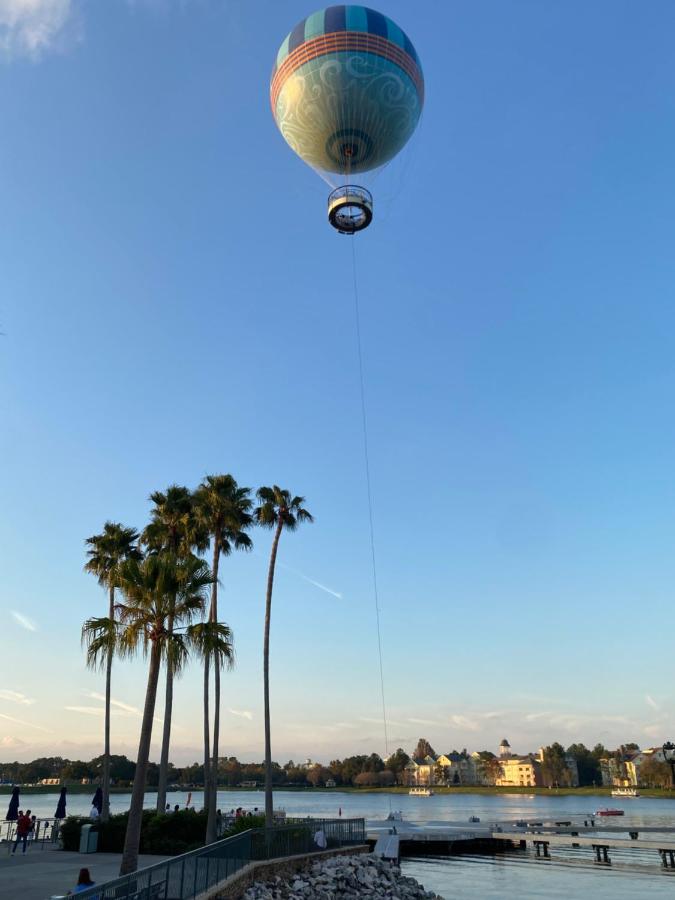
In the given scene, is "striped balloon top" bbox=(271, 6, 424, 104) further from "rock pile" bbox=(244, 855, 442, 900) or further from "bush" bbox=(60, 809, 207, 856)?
"bush" bbox=(60, 809, 207, 856)

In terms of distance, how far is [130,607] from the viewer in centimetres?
2325

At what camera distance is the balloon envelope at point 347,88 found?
92.8 feet

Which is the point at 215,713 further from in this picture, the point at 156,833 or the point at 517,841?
the point at 517,841

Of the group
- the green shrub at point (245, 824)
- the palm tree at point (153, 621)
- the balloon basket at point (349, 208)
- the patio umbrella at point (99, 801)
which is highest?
the balloon basket at point (349, 208)

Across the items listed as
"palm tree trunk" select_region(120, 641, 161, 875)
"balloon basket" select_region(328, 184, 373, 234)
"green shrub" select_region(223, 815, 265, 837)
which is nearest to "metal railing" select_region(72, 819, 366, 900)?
"green shrub" select_region(223, 815, 265, 837)

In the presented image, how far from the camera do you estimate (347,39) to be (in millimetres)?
28188

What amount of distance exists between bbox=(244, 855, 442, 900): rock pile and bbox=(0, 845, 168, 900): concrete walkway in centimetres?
470

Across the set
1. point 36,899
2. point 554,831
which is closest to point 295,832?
point 36,899

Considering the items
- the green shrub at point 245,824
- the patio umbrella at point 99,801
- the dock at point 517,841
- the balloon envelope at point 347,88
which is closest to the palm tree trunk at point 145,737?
the green shrub at point 245,824

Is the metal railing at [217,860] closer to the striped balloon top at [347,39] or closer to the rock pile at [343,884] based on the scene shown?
the rock pile at [343,884]

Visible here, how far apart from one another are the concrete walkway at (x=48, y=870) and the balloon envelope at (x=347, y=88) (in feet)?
92.9

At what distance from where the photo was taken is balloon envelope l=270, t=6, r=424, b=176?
92.8ft

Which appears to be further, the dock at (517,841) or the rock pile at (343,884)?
the dock at (517,841)

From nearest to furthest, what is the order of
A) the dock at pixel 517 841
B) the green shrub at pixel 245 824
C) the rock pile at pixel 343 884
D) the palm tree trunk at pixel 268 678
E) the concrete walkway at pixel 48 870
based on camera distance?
the concrete walkway at pixel 48 870
the rock pile at pixel 343 884
the green shrub at pixel 245 824
the palm tree trunk at pixel 268 678
the dock at pixel 517 841
